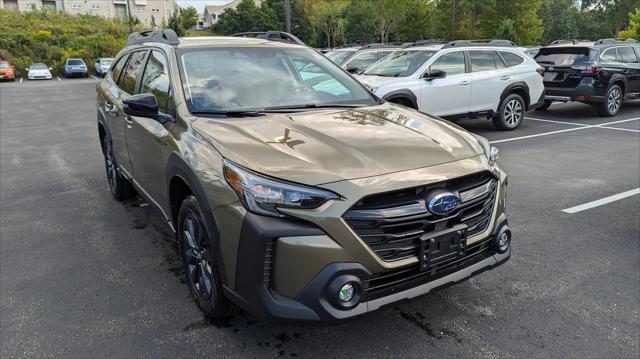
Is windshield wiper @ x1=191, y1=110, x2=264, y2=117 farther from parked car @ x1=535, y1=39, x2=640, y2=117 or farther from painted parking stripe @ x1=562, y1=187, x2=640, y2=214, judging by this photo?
parked car @ x1=535, y1=39, x2=640, y2=117

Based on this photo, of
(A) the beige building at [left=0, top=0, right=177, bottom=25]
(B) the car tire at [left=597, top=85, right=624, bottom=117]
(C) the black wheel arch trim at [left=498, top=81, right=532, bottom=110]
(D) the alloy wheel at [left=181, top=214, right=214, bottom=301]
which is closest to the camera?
(D) the alloy wheel at [left=181, top=214, right=214, bottom=301]

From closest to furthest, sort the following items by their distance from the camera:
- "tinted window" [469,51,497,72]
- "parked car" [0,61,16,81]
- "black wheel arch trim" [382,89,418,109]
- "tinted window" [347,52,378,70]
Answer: "black wheel arch trim" [382,89,418,109], "tinted window" [469,51,497,72], "tinted window" [347,52,378,70], "parked car" [0,61,16,81]

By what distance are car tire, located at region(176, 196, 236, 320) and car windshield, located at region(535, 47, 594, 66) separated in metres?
10.9

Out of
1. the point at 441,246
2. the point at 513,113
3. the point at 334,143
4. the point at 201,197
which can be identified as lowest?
the point at 513,113

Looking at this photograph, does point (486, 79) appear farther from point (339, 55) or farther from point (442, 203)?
point (442, 203)

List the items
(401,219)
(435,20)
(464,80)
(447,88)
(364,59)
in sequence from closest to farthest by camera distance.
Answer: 1. (401,219)
2. (447,88)
3. (464,80)
4. (364,59)
5. (435,20)

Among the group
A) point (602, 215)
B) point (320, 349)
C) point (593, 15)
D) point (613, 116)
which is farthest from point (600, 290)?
point (593, 15)

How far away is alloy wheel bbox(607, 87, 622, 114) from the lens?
37.4 feet

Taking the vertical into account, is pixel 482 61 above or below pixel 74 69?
above

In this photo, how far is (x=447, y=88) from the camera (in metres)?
8.95

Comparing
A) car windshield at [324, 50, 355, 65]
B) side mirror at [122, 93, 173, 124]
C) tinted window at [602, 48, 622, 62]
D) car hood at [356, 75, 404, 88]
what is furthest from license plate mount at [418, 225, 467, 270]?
car windshield at [324, 50, 355, 65]

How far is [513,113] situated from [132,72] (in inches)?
308

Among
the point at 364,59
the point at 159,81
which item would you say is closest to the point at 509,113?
the point at 364,59

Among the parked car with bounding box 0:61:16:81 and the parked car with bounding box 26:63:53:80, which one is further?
the parked car with bounding box 26:63:53:80
